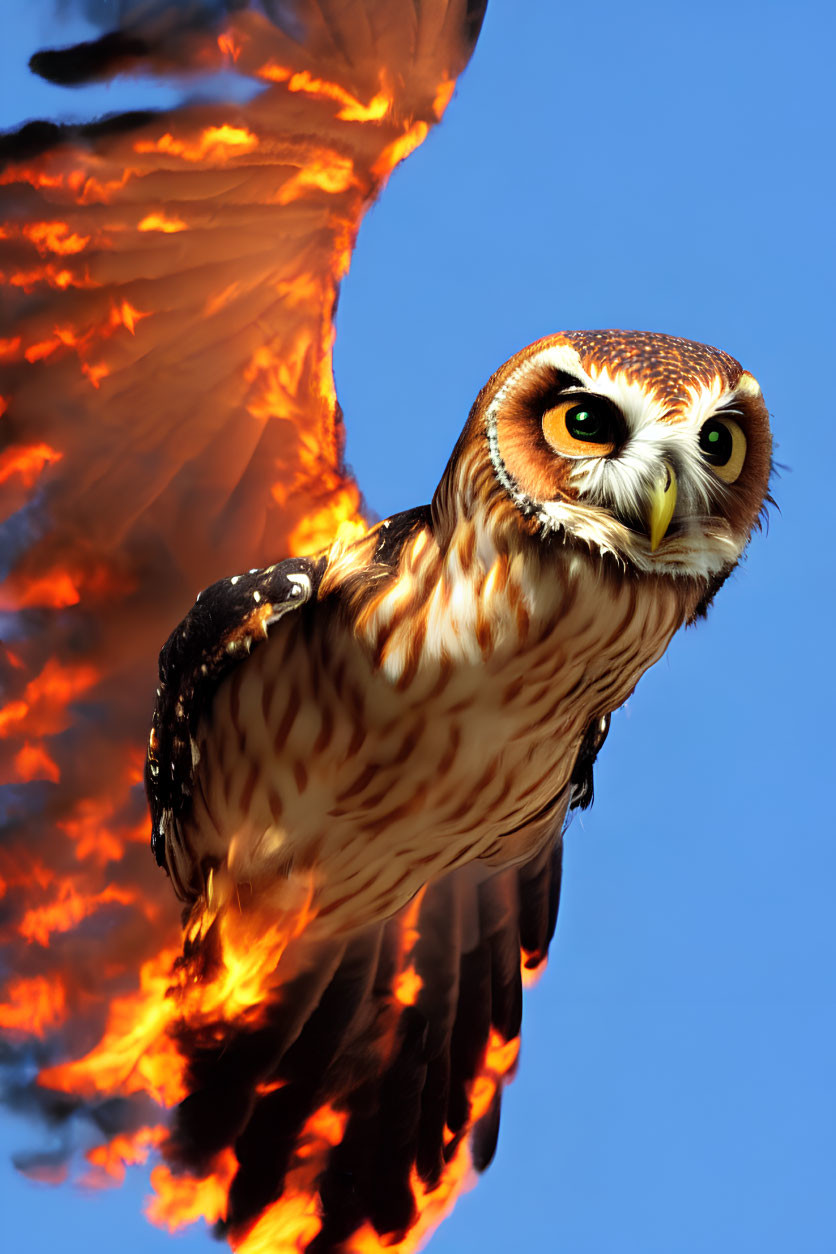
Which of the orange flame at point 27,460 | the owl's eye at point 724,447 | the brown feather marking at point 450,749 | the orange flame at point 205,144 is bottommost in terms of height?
the owl's eye at point 724,447

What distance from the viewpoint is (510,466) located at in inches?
48.9

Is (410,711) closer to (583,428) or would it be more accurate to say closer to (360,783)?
(360,783)

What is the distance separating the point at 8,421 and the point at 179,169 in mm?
304

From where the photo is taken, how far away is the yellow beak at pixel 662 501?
1.16 metres

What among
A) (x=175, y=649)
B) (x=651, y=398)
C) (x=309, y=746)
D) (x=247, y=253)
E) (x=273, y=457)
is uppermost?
(x=247, y=253)

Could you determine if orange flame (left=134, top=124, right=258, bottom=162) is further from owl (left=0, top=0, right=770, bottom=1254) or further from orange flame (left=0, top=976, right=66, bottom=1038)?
orange flame (left=0, top=976, right=66, bottom=1038)

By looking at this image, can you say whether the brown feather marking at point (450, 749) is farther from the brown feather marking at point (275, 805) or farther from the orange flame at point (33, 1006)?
the orange flame at point (33, 1006)

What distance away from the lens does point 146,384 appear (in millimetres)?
1676

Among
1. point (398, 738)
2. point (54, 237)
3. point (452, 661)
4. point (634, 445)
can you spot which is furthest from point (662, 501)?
point (54, 237)

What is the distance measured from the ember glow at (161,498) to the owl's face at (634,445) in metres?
0.49

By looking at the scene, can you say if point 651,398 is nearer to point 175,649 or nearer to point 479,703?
point 479,703

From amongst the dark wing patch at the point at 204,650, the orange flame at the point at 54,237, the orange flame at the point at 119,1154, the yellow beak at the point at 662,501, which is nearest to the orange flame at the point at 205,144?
the orange flame at the point at 54,237

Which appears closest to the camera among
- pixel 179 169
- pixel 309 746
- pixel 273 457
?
pixel 309 746

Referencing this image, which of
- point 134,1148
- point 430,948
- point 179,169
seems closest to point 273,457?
point 179,169
